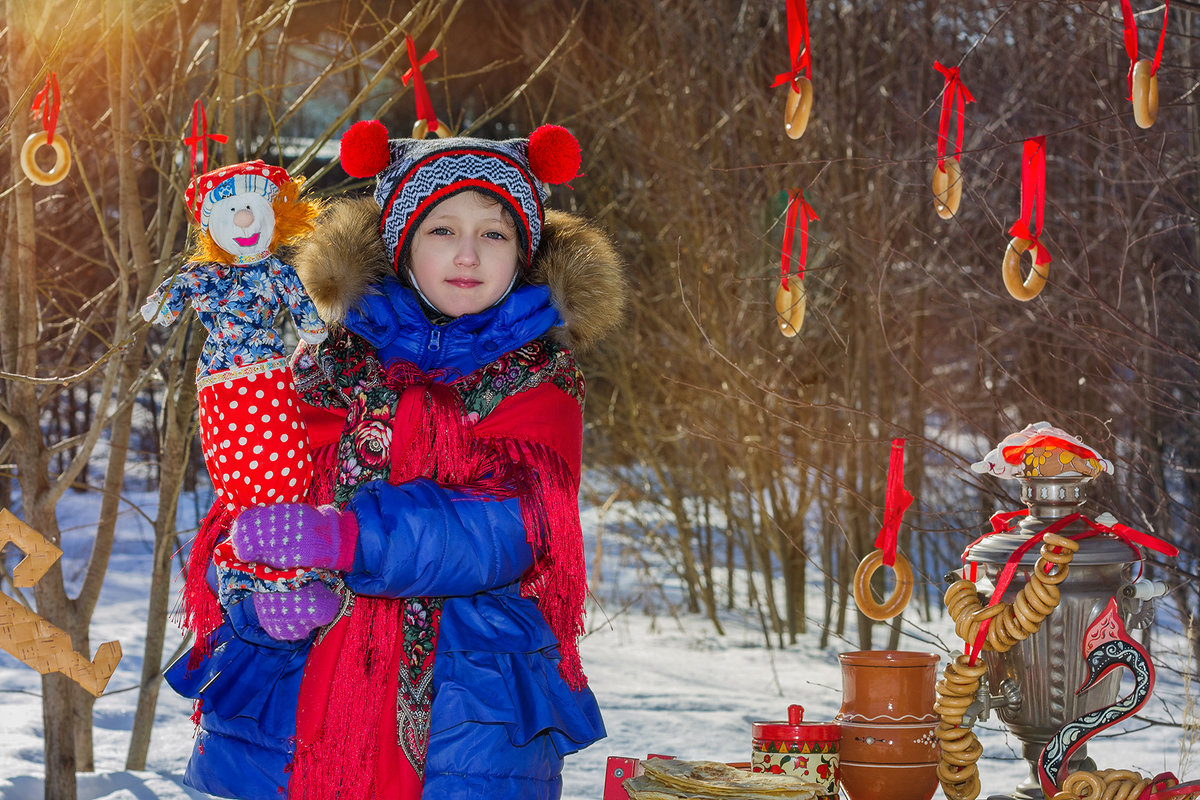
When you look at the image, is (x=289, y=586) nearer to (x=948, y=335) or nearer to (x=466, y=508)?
(x=466, y=508)

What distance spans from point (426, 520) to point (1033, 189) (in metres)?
1.64

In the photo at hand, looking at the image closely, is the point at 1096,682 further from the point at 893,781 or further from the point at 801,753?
the point at 801,753

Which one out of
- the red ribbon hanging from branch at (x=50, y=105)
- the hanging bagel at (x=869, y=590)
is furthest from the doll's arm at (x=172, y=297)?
the hanging bagel at (x=869, y=590)

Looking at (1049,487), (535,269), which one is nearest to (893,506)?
(1049,487)

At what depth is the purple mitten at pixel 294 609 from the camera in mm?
1781

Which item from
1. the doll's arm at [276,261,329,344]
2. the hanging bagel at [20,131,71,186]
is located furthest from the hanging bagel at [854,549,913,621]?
the hanging bagel at [20,131,71,186]

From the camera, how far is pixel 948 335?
Answer: 28.1ft

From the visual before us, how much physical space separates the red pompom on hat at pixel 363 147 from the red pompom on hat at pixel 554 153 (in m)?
0.28

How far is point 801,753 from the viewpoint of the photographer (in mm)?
2244

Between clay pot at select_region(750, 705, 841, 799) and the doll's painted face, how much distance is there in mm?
1286

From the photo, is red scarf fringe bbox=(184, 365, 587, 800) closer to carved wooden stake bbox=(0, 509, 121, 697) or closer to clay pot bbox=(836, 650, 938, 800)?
carved wooden stake bbox=(0, 509, 121, 697)

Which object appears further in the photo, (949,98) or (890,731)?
(949,98)

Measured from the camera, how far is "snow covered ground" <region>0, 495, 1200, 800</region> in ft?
13.1

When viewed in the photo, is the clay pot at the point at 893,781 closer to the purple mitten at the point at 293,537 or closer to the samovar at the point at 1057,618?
the samovar at the point at 1057,618
